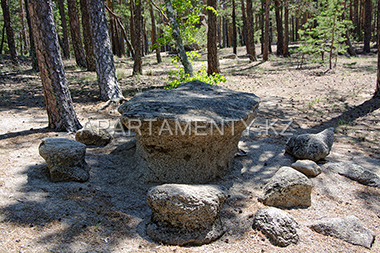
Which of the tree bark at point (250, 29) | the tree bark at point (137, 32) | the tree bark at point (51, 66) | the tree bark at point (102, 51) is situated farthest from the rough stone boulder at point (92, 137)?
the tree bark at point (250, 29)

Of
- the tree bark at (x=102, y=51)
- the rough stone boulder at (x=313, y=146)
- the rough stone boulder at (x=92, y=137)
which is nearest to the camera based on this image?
the rough stone boulder at (x=313, y=146)

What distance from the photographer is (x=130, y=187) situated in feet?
12.1

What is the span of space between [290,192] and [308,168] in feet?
3.06

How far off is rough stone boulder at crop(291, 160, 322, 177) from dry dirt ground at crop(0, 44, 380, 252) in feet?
0.36

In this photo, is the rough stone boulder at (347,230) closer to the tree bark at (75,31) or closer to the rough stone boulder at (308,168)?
the rough stone boulder at (308,168)

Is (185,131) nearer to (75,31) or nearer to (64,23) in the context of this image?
(75,31)

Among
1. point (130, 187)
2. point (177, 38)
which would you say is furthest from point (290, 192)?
point (177, 38)

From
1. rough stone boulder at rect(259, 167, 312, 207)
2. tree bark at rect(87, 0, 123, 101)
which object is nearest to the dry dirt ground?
rough stone boulder at rect(259, 167, 312, 207)

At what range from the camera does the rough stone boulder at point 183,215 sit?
8.71 feet

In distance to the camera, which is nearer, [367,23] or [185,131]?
[185,131]

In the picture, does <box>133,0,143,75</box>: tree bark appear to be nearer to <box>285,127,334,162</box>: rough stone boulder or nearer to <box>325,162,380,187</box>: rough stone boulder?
<box>285,127,334,162</box>: rough stone boulder

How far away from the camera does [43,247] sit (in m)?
2.27

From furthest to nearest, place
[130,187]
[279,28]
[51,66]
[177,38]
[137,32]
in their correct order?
[279,28] < [137,32] < [177,38] < [51,66] < [130,187]

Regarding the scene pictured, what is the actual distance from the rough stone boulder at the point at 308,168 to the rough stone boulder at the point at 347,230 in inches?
42.7
